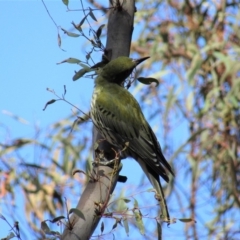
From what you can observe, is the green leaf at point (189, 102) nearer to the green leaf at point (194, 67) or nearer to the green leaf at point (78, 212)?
the green leaf at point (194, 67)

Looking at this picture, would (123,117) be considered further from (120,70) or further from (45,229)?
(45,229)

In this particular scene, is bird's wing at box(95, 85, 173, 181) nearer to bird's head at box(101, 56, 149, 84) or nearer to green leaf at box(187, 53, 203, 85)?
bird's head at box(101, 56, 149, 84)

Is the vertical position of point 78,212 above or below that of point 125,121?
below

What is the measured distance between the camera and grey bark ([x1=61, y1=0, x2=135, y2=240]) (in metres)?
1.96

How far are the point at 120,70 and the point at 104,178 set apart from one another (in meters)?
0.93

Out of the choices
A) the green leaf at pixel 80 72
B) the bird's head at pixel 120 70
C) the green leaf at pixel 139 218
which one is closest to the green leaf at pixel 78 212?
the green leaf at pixel 139 218

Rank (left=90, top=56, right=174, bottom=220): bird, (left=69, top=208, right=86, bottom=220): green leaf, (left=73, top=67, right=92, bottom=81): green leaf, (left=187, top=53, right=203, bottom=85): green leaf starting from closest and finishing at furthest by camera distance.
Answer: (left=69, top=208, right=86, bottom=220): green leaf → (left=73, top=67, right=92, bottom=81): green leaf → (left=90, top=56, right=174, bottom=220): bird → (left=187, top=53, right=203, bottom=85): green leaf

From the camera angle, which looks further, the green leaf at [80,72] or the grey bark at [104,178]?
the green leaf at [80,72]

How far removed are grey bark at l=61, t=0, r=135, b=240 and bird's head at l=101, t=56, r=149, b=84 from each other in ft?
1.05

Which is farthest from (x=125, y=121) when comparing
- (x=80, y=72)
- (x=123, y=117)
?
(x=80, y=72)

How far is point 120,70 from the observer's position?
3.09 meters

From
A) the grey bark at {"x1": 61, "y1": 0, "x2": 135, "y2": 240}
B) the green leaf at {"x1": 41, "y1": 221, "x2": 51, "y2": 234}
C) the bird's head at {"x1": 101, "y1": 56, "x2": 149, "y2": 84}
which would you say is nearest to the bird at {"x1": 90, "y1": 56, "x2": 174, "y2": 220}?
the bird's head at {"x1": 101, "y1": 56, "x2": 149, "y2": 84}

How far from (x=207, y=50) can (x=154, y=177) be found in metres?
3.07

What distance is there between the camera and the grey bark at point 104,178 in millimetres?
1956
